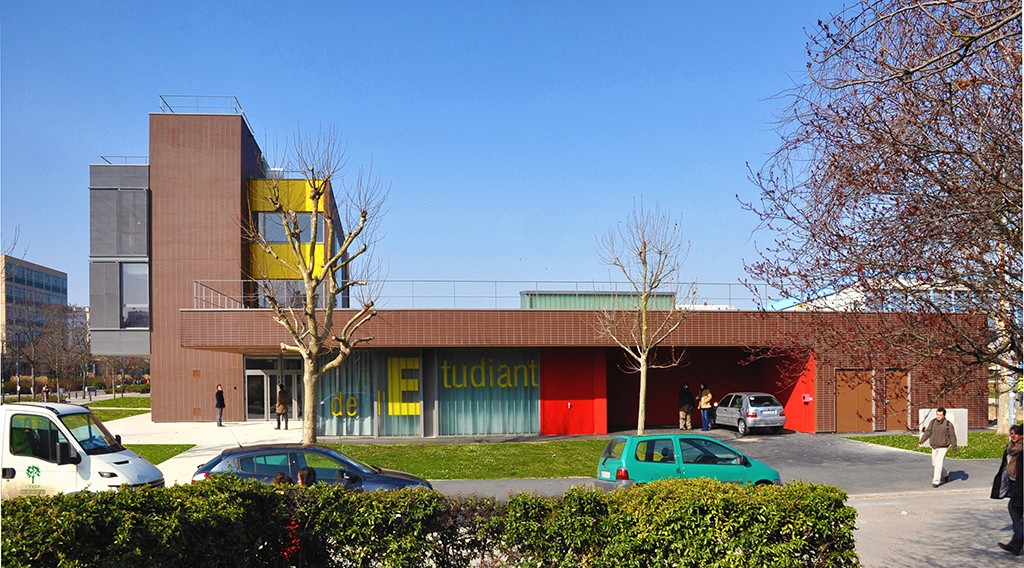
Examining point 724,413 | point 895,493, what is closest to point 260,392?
point 724,413

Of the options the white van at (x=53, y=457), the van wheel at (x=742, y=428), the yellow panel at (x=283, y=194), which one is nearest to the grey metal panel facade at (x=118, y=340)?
the yellow panel at (x=283, y=194)

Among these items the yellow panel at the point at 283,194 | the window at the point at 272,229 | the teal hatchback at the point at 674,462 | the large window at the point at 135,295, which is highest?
the yellow panel at the point at 283,194

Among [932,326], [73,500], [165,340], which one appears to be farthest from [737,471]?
[165,340]

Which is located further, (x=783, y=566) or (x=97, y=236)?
(x=97, y=236)

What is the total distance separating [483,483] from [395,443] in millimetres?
8680

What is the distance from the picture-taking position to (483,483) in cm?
1856

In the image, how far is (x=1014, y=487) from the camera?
12.2 meters

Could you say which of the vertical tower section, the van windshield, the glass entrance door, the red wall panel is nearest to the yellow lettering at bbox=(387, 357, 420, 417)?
the red wall panel

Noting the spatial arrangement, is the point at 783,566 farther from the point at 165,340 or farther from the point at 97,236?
the point at 97,236

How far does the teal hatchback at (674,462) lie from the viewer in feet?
48.8

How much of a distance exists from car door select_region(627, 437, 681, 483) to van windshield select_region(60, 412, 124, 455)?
9615mm

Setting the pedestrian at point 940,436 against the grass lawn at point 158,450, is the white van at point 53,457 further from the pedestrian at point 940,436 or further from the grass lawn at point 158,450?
the pedestrian at point 940,436

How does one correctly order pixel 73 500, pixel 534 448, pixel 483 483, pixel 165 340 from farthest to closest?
pixel 165 340 < pixel 534 448 < pixel 483 483 < pixel 73 500

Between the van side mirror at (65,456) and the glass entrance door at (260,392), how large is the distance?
858 inches
